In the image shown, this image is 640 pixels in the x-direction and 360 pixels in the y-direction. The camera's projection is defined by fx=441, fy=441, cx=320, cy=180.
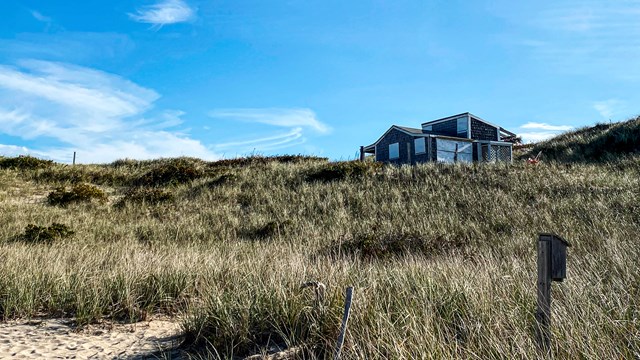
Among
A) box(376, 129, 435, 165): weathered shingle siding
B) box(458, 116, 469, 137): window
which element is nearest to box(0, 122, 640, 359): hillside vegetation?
box(376, 129, 435, 165): weathered shingle siding

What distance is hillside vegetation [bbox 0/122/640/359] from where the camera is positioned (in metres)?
3.59

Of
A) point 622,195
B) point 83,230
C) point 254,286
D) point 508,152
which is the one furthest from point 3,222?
point 508,152

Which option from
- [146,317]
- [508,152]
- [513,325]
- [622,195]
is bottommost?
[146,317]

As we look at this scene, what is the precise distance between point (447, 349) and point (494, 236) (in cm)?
856

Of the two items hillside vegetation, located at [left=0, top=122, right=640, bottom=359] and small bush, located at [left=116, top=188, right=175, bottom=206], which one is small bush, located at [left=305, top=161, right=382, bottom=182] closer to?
hillside vegetation, located at [left=0, top=122, right=640, bottom=359]

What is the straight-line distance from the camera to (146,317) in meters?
5.09

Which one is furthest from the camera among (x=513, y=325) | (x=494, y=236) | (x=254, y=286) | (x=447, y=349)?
(x=494, y=236)

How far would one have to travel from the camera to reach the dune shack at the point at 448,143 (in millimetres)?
32688

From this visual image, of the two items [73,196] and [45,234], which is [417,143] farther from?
[45,234]

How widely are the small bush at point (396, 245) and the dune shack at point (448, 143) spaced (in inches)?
834

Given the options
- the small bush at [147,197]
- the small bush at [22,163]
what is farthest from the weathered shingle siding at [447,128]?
the small bush at [22,163]

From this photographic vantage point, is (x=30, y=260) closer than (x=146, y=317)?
A: No

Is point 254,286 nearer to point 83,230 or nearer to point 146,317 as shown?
point 146,317

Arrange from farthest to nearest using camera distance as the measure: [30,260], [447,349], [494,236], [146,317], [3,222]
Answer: [3,222] → [494,236] → [30,260] → [146,317] → [447,349]
